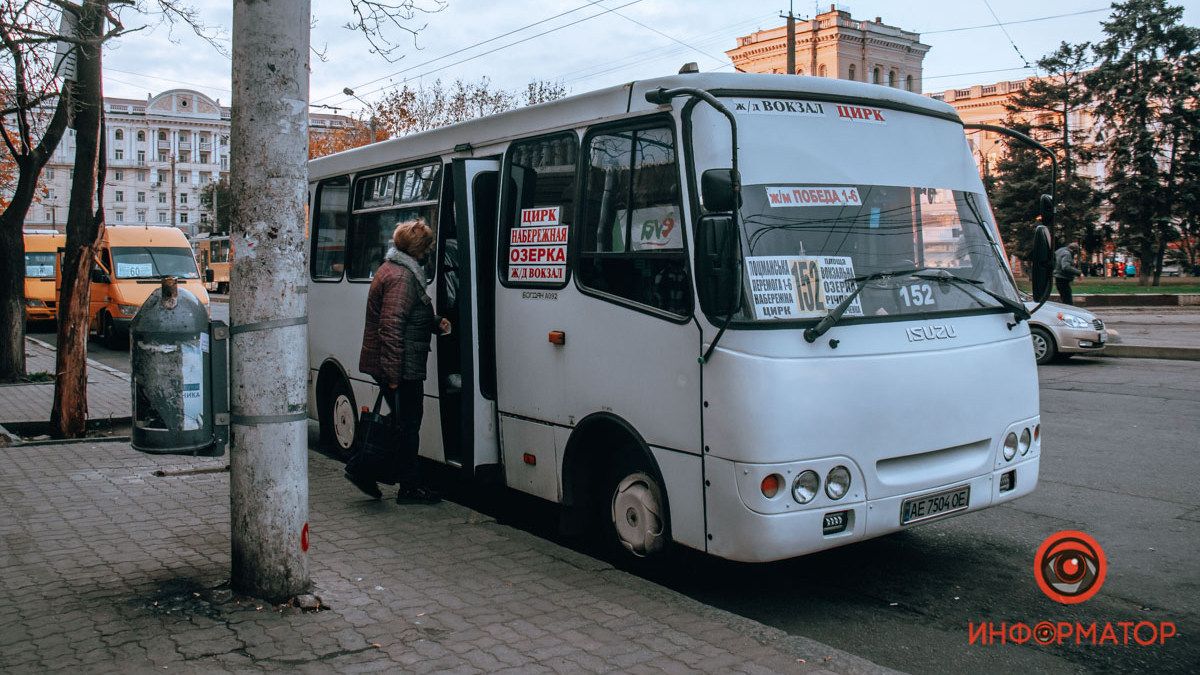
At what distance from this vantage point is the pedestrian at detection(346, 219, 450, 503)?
7.11m

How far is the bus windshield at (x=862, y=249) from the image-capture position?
202 inches

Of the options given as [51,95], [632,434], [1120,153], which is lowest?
[632,434]

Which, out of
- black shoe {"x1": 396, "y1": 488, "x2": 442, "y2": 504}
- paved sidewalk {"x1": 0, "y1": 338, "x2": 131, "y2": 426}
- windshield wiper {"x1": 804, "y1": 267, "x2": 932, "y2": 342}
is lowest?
black shoe {"x1": 396, "y1": 488, "x2": 442, "y2": 504}

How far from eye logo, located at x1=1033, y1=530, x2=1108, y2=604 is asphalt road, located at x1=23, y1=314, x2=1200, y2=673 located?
2.5 inches

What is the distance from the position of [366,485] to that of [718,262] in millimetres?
3394

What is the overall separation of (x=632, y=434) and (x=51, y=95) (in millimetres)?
8669

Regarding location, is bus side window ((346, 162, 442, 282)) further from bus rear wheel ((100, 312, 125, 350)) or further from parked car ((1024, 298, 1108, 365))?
bus rear wheel ((100, 312, 125, 350))

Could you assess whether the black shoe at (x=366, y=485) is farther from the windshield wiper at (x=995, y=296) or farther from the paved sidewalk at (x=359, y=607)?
the windshield wiper at (x=995, y=296)

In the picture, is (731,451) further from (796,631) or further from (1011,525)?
(1011,525)

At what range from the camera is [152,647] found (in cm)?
446

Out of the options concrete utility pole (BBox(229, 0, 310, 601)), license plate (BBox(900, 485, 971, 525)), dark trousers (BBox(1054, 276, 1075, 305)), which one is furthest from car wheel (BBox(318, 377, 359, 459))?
dark trousers (BBox(1054, 276, 1075, 305))

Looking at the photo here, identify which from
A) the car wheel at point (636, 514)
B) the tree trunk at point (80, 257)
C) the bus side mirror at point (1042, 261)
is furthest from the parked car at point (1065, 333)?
the tree trunk at point (80, 257)

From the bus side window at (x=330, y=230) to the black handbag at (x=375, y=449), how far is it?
2596mm

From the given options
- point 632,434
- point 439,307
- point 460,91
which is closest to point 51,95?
point 439,307
